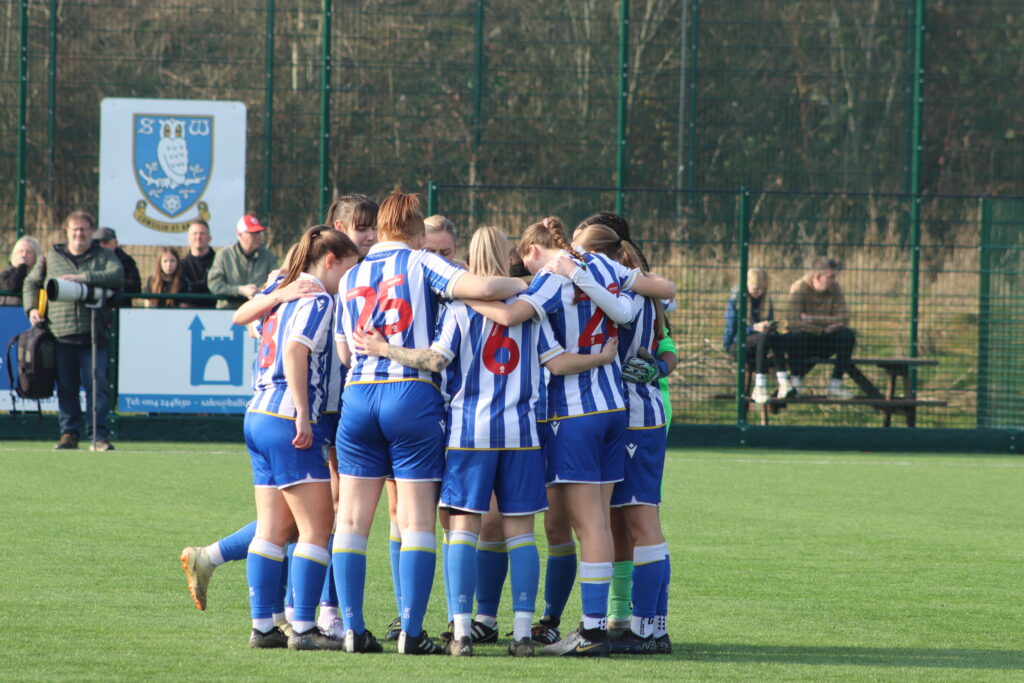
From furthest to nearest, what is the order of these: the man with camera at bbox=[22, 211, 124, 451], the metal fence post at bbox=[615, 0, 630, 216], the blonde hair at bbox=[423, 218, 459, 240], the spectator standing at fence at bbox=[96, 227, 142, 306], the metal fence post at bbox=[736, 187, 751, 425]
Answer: the metal fence post at bbox=[615, 0, 630, 216]
the metal fence post at bbox=[736, 187, 751, 425]
the spectator standing at fence at bbox=[96, 227, 142, 306]
the man with camera at bbox=[22, 211, 124, 451]
the blonde hair at bbox=[423, 218, 459, 240]

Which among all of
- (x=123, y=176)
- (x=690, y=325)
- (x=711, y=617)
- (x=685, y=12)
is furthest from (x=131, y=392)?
(x=711, y=617)

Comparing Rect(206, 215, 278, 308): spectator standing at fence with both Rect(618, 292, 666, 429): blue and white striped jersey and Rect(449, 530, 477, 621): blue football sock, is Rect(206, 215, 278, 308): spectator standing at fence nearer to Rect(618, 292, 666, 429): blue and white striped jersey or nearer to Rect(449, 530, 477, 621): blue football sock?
Rect(618, 292, 666, 429): blue and white striped jersey

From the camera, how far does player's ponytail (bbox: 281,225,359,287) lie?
17.6 ft

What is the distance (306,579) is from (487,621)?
0.76 meters

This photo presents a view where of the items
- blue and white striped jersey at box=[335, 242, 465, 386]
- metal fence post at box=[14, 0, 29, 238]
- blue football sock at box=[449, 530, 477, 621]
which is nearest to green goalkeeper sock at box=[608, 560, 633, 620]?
blue football sock at box=[449, 530, 477, 621]

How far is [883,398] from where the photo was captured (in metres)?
14.2

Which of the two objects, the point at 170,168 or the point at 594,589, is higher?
the point at 170,168

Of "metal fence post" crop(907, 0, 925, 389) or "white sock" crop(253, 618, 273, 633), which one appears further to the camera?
"metal fence post" crop(907, 0, 925, 389)

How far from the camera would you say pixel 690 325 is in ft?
47.3

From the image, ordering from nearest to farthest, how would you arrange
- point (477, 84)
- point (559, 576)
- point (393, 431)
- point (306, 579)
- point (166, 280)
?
point (393, 431) < point (306, 579) < point (559, 576) < point (166, 280) < point (477, 84)

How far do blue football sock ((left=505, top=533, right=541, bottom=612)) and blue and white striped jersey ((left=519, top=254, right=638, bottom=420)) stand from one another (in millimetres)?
488

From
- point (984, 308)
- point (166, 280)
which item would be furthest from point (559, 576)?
point (984, 308)

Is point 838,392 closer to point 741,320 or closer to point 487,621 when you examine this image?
point 741,320

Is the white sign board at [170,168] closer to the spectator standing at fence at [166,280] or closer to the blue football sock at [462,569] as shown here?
the spectator standing at fence at [166,280]
